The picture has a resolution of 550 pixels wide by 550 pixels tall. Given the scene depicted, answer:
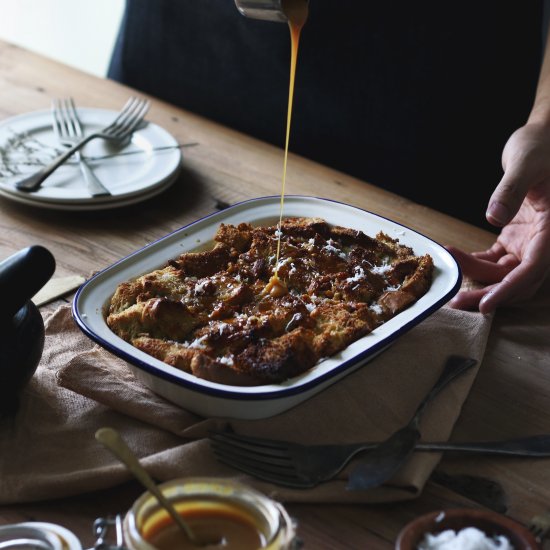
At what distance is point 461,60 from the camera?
229 centimetres

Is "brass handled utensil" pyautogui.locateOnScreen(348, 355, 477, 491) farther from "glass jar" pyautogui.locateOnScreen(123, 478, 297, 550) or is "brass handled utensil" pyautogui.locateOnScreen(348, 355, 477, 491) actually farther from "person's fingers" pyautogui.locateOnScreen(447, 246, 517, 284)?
"person's fingers" pyautogui.locateOnScreen(447, 246, 517, 284)

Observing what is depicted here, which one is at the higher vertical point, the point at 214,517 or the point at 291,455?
the point at 214,517

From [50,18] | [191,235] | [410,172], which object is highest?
[191,235]

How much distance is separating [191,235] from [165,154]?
0.59 m

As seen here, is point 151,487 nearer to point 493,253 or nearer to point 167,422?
point 167,422

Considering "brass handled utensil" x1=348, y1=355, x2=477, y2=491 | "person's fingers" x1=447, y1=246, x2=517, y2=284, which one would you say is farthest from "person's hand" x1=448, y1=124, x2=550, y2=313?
"brass handled utensil" x1=348, y1=355, x2=477, y2=491

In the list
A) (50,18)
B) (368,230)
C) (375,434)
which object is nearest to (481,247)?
(368,230)

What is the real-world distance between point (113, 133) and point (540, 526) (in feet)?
4.88

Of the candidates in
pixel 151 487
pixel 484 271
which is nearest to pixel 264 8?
pixel 484 271

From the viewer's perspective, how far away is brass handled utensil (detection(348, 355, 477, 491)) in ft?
3.66

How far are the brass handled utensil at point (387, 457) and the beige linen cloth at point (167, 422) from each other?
0.02 meters

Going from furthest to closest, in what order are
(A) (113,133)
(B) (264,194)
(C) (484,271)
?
(A) (113,133)
(B) (264,194)
(C) (484,271)

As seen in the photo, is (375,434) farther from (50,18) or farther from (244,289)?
(50,18)

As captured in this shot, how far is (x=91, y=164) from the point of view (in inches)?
81.3
